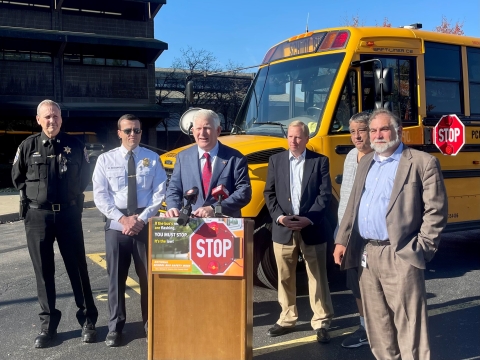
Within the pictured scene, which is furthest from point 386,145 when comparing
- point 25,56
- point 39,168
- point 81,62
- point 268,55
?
point 81,62

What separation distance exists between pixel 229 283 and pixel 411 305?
1.20 metres

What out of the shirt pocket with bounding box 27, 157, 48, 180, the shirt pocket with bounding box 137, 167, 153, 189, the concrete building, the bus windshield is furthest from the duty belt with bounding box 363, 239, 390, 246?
the concrete building

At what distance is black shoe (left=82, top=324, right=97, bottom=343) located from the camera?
444 cm

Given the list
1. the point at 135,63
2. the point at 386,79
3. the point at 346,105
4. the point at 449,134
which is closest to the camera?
the point at 386,79

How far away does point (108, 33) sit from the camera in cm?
2103

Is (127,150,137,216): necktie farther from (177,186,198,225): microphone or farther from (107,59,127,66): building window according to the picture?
(107,59,127,66): building window

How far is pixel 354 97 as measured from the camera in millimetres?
5801

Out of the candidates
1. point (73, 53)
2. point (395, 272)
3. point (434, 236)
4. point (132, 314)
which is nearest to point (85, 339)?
point (132, 314)

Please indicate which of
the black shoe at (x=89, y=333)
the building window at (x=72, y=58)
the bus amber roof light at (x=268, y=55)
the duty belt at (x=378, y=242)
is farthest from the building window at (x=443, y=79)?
the building window at (x=72, y=58)

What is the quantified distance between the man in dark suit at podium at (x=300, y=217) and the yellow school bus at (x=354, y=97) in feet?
2.47

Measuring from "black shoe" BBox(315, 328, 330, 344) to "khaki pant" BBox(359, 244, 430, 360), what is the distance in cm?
92

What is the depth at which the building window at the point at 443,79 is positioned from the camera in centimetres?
640

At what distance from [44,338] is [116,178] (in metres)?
1.49

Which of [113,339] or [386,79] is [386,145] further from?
[113,339]
